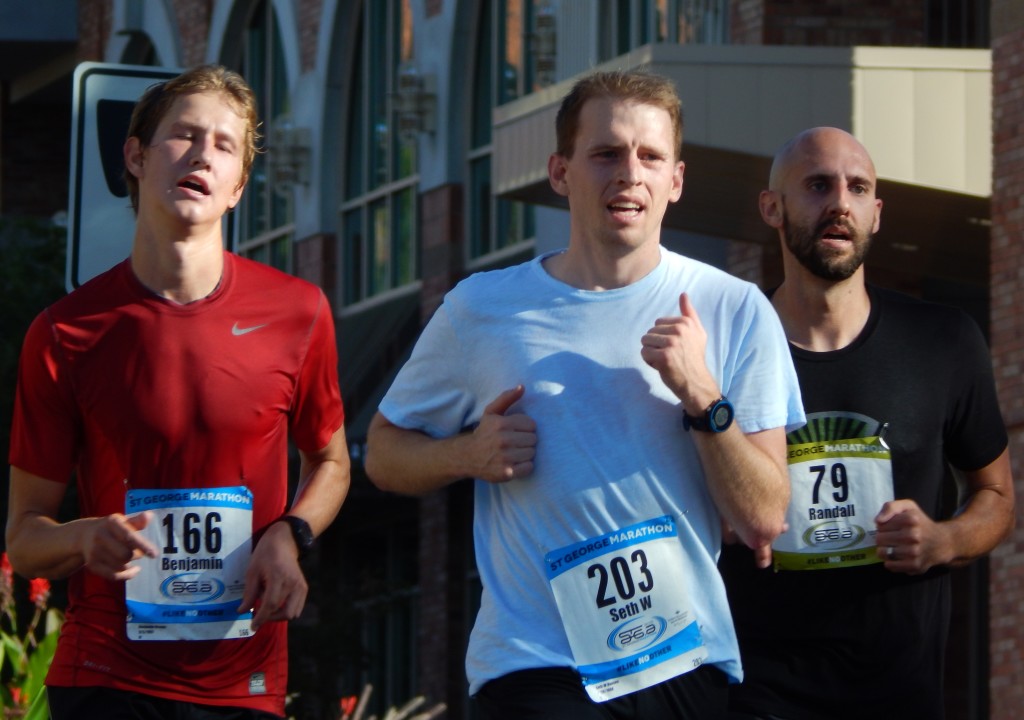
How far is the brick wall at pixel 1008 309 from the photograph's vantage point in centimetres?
1455

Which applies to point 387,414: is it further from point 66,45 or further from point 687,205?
point 66,45

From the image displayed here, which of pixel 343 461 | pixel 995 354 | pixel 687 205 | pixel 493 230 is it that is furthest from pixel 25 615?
pixel 343 461

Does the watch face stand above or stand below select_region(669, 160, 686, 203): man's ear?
below

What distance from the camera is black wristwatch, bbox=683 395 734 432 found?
514 centimetres

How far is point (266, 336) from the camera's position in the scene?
5.80 metres

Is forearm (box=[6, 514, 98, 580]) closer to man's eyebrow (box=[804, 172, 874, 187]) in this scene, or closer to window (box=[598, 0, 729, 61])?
man's eyebrow (box=[804, 172, 874, 187])

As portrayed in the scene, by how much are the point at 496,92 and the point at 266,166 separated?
6.37m

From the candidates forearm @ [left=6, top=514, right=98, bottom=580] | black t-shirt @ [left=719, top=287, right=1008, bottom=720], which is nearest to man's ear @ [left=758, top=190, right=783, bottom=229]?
black t-shirt @ [left=719, top=287, right=1008, bottom=720]

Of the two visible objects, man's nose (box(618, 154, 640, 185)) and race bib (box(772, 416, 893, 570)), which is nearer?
man's nose (box(618, 154, 640, 185))

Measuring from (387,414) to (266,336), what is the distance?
0.36 m

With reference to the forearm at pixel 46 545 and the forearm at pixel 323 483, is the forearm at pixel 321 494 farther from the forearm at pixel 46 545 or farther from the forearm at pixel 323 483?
the forearm at pixel 46 545

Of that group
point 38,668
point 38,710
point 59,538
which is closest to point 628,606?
point 59,538

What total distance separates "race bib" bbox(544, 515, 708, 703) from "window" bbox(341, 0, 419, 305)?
22375 millimetres

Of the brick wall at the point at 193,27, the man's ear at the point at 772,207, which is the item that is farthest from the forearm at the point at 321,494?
the brick wall at the point at 193,27
